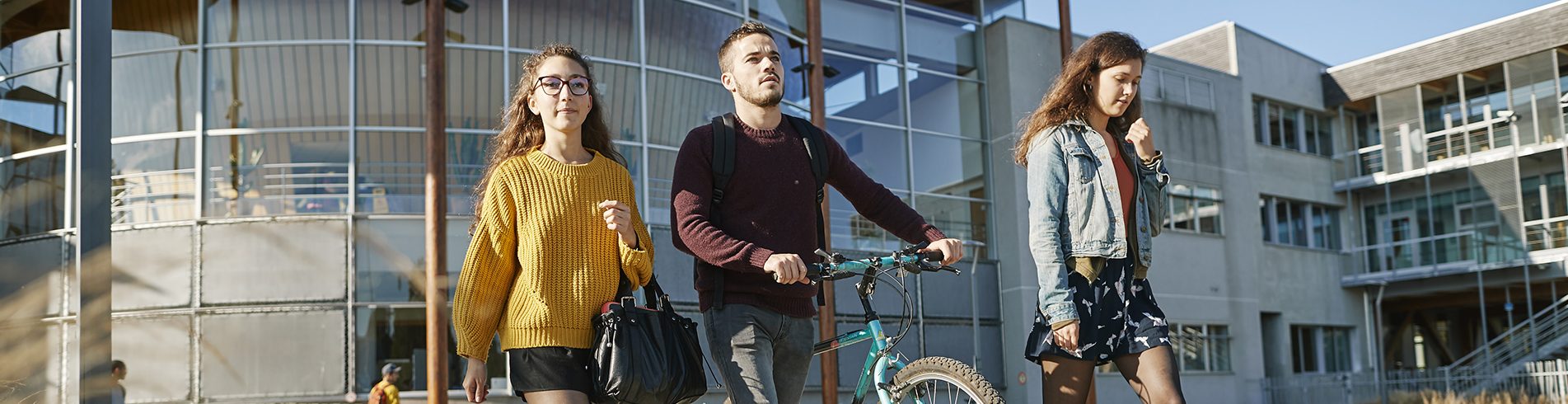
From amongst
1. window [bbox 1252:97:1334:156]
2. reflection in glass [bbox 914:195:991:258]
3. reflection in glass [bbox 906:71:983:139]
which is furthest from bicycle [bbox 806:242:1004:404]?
window [bbox 1252:97:1334:156]

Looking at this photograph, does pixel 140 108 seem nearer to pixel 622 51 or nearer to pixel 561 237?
pixel 622 51

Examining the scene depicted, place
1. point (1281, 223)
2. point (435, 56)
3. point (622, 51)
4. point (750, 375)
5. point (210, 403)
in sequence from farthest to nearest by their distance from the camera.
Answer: point (1281, 223) < point (622, 51) < point (210, 403) < point (435, 56) < point (750, 375)

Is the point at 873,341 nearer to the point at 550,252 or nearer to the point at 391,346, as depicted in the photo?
the point at 550,252

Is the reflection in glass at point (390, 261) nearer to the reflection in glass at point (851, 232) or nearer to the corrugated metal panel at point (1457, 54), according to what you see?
the reflection in glass at point (851, 232)

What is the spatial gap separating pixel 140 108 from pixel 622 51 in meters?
5.71

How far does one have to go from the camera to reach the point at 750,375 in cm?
396

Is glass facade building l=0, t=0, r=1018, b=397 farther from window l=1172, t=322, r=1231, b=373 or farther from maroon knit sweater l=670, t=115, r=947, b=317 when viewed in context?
window l=1172, t=322, r=1231, b=373

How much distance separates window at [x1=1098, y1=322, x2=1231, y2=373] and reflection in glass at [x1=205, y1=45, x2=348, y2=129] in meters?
15.4

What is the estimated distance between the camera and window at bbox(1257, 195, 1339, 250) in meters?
29.1

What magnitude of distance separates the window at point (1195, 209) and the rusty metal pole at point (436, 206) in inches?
619

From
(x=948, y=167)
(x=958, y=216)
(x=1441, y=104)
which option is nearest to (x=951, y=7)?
(x=948, y=167)

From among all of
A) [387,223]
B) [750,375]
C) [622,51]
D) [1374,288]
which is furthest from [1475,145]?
[750,375]

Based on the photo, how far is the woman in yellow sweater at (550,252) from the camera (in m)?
3.88

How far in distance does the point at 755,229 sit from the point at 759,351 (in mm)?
375
